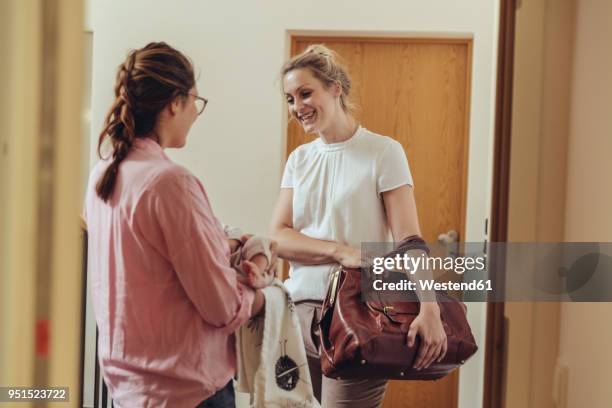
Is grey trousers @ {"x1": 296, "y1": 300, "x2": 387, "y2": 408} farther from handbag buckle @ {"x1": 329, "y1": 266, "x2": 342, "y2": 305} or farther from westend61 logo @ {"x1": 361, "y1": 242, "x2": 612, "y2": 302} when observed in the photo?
westend61 logo @ {"x1": 361, "y1": 242, "x2": 612, "y2": 302}

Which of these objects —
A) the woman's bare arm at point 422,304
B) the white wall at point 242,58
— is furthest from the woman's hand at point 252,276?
the white wall at point 242,58

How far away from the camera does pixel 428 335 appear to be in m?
1.31

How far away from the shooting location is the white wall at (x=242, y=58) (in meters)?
2.76

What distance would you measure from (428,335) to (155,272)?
59 cm

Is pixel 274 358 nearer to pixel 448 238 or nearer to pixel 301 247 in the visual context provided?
pixel 301 247

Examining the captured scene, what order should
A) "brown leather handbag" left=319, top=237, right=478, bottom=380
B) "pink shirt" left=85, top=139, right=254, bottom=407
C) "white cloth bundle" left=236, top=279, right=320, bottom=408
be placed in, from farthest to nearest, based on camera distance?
"brown leather handbag" left=319, top=237, right=478, bottom=380, "white cloth bundle" left=236, top=279, right=320, bottom=408, "pink shirt" left=85, top=139, right=254, bottom=407

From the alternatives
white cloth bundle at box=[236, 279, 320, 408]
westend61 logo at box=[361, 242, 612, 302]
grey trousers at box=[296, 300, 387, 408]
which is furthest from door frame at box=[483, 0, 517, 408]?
grey trousers at box=[296, 300, 387, 408]

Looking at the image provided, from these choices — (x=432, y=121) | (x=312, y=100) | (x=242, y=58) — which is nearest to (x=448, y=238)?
(x=432, y=121)

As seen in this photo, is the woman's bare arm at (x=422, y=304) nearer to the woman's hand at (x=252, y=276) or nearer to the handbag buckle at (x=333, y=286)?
the handbag buckle at (x=333, y=286)

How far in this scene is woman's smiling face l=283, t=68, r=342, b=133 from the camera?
58.6 inches

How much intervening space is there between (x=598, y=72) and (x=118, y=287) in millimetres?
734

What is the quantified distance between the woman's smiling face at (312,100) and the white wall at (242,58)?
1.28 m

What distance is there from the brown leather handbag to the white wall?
4.79ft

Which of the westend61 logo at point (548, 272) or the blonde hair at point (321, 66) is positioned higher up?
the blonde hair at point (321, 66)
